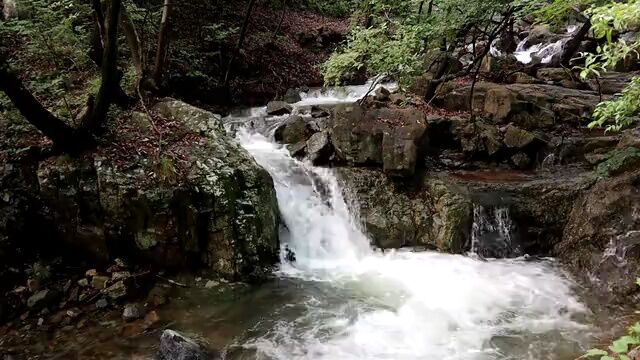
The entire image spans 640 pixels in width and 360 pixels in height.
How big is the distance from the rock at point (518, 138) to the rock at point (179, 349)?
25.0 feet

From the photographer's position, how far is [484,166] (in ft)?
31.5

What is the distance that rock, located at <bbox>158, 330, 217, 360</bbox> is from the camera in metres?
4.97

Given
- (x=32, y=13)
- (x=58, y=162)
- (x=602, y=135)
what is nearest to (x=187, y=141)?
(x=58, y=162)

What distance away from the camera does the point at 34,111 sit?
19.9 ft

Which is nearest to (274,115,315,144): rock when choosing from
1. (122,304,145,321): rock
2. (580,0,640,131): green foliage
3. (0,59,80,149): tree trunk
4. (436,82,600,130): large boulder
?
(436,82,600,130): large boulder

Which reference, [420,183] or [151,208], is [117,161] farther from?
[420,183]

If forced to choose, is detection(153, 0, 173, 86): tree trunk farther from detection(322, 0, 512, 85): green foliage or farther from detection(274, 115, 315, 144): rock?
detection(322, 0, 512, 85): green foliage

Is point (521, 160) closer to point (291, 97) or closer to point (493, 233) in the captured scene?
point (493, 233)

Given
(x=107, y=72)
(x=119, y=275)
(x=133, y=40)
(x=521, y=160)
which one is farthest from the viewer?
(x=521, y=160)

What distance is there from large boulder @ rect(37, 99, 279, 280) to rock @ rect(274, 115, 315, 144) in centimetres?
313

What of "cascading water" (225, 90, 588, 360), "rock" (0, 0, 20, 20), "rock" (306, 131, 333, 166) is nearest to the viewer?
"cascading water" (225, 90, 588, 360)

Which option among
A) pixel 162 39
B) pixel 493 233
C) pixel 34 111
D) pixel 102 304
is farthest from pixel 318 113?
pixel 102 304

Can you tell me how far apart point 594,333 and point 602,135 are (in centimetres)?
614

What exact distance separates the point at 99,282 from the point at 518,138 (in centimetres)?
856
